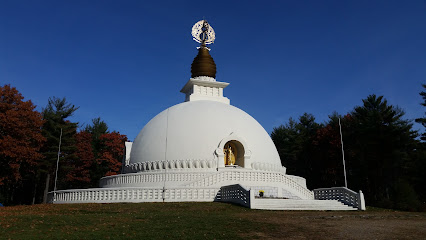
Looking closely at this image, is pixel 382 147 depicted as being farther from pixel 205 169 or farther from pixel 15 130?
pixel 15 130

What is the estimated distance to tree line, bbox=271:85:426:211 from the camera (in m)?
26.8

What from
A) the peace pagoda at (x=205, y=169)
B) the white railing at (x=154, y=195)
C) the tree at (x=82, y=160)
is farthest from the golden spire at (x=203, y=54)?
the tree at (x=82, y=160)

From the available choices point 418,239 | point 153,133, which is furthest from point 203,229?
point 153,133

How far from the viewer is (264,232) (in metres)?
9.03

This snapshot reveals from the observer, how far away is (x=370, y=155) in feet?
105

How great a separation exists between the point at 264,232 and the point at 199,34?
2972 cm

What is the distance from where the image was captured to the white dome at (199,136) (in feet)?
80.0

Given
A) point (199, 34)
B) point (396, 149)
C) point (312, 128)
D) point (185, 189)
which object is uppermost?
point (199, 34)

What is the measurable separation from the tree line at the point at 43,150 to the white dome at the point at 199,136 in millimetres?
9402

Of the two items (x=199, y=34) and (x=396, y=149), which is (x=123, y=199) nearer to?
(x=199, y=34)

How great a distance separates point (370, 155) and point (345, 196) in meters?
14.8

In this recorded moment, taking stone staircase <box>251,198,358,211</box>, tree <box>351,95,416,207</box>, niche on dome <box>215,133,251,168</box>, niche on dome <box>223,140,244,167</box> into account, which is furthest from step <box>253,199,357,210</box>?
tree <box>351,95,416,207</box>

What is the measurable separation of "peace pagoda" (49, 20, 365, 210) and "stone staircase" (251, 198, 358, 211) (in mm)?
49

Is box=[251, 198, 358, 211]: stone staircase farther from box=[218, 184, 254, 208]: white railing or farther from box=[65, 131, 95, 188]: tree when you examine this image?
box=[65, 131, 95, 188]: tree
